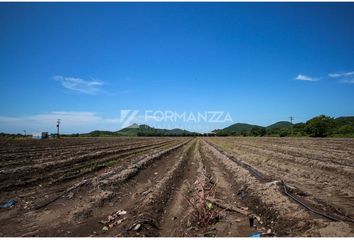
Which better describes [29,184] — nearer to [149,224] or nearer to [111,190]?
[111,190]

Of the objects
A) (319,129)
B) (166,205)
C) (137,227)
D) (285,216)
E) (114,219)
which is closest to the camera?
(137,227)

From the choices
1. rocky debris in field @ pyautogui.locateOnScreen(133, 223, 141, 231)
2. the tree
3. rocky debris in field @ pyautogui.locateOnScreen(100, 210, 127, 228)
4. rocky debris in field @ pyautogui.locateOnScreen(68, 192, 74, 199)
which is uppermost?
the tree

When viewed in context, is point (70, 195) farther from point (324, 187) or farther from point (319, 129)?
point (319, 129)

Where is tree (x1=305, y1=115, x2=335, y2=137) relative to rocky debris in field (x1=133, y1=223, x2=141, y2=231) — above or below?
above

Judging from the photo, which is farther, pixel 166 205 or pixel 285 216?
pixel 166 205

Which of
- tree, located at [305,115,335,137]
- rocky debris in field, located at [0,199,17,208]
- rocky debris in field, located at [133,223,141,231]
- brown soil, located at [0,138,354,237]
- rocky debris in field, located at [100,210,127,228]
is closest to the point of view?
rocky debris in field, located at [133,223,141,231]

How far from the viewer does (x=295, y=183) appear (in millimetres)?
11203

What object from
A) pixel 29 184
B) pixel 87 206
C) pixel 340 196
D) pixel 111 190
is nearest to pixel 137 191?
pixel 111 190

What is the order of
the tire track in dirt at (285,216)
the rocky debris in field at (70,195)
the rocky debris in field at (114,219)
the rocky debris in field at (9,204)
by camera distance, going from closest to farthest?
the tire track in dirt at (285,216), the rocky debris in field at (114,219), the rocky debris in field at (9,204), the rocky debris in field at (70,195)

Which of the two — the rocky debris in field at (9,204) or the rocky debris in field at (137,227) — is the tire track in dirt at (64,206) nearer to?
the rocky debris in field at (9,204)

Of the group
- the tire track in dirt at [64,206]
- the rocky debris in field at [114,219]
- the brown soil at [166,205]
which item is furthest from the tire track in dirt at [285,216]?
the tire track in dirt at [64,206]

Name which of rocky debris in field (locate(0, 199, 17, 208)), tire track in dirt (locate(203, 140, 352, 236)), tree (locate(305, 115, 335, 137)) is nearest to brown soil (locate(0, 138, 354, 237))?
tire track in dirt (locate(203, 140, 352, 236))

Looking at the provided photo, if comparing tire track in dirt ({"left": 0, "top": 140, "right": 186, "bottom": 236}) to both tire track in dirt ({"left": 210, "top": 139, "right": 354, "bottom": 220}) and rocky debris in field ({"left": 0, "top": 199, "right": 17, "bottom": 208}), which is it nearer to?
rocky debris in field ({"left": 0, "top": 199, "right": 17, "bottom": 208})

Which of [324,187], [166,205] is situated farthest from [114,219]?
[324,187]
